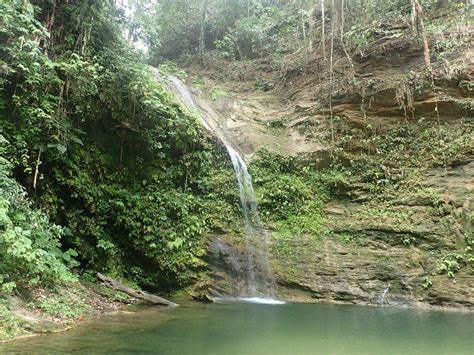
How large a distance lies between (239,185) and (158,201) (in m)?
2.80

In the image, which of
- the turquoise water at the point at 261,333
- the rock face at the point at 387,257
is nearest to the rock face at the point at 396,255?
the rock face at the point at 387,257

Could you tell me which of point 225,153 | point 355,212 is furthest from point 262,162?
point 355,212

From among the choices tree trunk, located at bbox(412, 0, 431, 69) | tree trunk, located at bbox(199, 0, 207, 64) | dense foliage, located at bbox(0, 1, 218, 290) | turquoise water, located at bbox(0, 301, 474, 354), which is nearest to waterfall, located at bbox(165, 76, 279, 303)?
dense foliage, located at bbox(0, 1, 218, 290)

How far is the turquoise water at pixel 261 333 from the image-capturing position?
516 centimetres

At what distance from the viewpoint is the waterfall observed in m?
10.8

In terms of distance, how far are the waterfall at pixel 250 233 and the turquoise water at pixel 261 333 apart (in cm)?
192

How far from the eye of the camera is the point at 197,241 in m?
11.0

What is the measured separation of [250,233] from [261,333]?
5606 mm

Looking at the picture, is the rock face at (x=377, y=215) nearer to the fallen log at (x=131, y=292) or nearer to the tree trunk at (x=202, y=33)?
the fallen log at (x=131, y=292)

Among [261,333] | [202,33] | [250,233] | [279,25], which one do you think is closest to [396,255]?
[250,233]

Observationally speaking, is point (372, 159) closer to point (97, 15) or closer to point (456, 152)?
point (456, 152)

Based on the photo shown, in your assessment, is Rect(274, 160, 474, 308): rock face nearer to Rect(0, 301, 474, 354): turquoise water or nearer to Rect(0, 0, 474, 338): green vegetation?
Rect(0, 0, 474, 338): green vegetation

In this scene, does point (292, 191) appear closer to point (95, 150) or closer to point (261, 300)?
point (261, 300)

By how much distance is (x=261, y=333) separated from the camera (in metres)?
6.32
